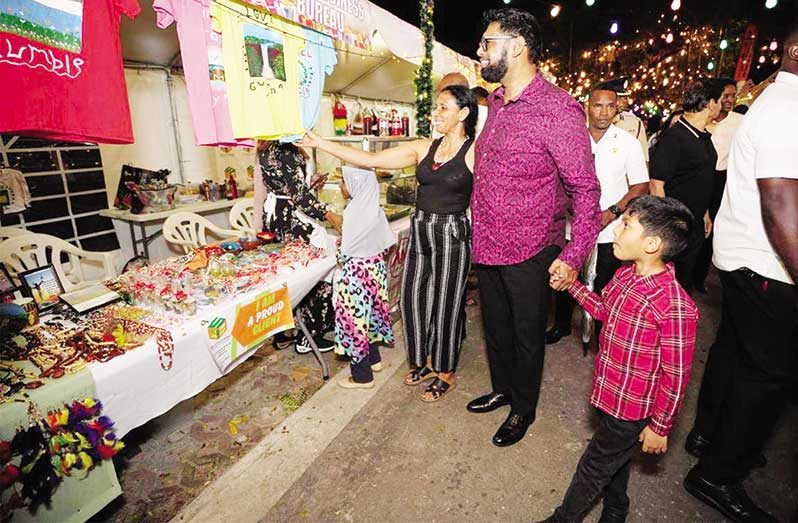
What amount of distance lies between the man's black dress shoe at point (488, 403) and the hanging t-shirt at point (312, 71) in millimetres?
2385

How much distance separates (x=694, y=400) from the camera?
3037 mm

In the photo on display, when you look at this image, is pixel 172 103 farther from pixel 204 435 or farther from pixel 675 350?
pixel 675 350

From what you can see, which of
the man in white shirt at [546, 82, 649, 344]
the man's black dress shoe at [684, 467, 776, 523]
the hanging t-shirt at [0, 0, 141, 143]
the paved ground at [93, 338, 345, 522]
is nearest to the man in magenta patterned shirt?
→ the man's black dress shoe at [684, 467, 776, 523]

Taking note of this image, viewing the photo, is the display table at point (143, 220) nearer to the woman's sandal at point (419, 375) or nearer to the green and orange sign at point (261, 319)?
the green and orange sign at point (261, 319)

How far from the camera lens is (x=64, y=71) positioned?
184 cm

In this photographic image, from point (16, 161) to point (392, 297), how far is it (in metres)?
5.14

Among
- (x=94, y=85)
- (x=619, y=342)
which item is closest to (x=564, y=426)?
(x=619, y=342)

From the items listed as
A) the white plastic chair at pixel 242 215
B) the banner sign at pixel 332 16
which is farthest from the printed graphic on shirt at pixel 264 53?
the white plastic chair at pixel 242 215

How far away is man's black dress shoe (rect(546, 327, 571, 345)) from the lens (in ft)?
13.0

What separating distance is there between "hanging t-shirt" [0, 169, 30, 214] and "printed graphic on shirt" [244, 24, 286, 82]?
400 centimetres

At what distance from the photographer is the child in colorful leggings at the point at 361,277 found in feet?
9.43

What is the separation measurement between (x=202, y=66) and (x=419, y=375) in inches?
103

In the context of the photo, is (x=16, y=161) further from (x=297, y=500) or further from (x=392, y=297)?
(x=297, y=500)

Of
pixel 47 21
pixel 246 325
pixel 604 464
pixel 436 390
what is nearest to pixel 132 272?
pixel 246 325
